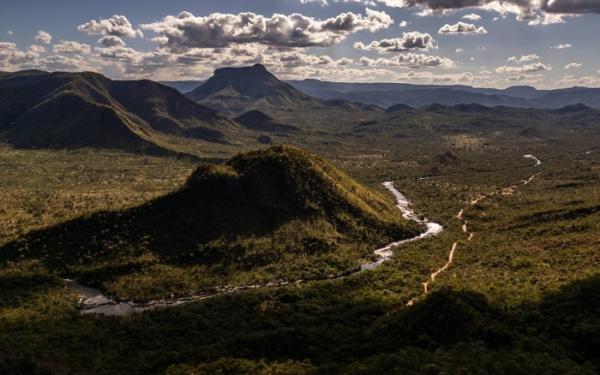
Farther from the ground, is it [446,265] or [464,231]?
[464,231]

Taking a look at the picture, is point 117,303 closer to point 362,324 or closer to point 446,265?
point 362,324

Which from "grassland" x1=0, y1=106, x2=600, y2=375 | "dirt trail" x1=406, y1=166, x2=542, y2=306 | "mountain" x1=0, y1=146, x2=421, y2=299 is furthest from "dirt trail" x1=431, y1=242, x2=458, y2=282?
"mountain" x1=0, y1=146, x2=421, y2=299

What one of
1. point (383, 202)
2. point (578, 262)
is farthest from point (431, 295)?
point (383, 202)

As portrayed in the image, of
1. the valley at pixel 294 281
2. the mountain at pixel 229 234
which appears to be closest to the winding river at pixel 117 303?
the valley at pixel 294 281

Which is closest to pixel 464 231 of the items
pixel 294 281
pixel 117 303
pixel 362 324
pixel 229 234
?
pixel 294 281

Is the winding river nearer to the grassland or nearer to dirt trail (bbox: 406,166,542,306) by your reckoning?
the grassland

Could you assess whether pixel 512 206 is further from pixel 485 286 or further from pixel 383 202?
pixel 485 286

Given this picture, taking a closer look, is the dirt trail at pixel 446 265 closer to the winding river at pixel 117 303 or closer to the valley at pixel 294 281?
the valley at pixel 294 281

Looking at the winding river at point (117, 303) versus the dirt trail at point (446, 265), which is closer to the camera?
the winding river at point (117, 303)

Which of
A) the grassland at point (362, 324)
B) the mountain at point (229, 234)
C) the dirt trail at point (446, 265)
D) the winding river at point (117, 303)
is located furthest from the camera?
the mountain at point (229, 234)

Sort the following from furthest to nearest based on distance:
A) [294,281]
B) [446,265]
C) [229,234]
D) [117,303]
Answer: [229,234] → [446,265] → [294,281] → [117,303]
